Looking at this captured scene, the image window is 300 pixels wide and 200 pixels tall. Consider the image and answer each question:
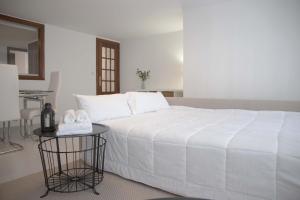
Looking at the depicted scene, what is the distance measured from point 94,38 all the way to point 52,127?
492 centimetres

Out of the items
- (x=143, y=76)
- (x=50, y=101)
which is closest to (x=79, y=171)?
(x=50, y=101)

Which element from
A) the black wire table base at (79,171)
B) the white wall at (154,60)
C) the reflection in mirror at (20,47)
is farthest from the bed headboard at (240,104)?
the reflection in mirror at (20,47)

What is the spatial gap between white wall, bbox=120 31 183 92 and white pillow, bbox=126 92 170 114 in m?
2.77

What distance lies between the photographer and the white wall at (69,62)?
16.7ft

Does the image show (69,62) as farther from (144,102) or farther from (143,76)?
(144,102)

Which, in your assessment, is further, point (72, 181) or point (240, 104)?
point (240, 104)

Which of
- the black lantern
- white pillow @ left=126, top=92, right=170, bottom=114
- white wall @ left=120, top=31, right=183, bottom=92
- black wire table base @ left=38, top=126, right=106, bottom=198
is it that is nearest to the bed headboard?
white pillow @ left=126, top=92, right=170, bottom=114

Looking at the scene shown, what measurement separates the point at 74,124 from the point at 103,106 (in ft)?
2.11

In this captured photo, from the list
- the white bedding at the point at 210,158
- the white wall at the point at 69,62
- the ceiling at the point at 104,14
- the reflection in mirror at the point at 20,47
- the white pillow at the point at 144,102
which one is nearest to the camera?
the white bedding at the point at 210,158

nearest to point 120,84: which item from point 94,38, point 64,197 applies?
point 94,38

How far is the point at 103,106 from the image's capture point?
2.24 m

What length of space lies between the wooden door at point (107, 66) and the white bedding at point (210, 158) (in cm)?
466

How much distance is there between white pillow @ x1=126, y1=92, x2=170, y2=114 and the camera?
8.54ft

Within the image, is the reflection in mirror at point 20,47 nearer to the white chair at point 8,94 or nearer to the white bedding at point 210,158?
the white chair at point 8,94
